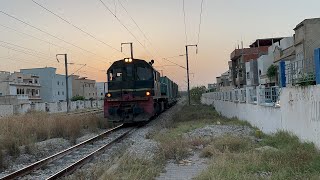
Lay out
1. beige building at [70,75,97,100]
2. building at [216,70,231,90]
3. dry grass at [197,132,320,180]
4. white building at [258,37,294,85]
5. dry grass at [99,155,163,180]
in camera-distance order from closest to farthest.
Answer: dry grass at [197,132,320,180], dry grass at [99,155,163,180], white building at [258,37,294,85], building at [216,70,231,90], beige building at [70,75,97,100]

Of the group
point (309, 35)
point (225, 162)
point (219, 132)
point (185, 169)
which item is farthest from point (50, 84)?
point (225, 162)

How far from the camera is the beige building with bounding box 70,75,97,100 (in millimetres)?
136675

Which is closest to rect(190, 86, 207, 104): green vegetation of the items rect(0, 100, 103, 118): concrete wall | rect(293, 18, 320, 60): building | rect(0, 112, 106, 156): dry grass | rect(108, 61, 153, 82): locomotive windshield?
rect(0, 100, 103, 118): concrete wall

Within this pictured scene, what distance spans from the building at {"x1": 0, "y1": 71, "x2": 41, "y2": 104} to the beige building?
95.4ft

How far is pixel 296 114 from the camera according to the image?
11680 millimetres

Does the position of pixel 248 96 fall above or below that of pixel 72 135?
above

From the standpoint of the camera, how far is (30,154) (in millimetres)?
13719

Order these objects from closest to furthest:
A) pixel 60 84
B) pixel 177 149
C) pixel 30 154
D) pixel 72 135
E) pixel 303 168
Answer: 1. pixel 303 168
2. pixel 177 149
3. pixel 30 154
4. pixel 72 135
5. pixel 60 84

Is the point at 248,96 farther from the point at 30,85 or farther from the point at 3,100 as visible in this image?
the point at 30,85

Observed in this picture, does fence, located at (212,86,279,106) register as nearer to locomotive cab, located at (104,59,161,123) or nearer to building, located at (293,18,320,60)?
locomotive cab, located at (104,59,161,123)

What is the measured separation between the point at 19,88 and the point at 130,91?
247 ft

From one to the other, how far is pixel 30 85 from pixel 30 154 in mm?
88037

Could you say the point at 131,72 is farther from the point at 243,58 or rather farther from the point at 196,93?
the point at 196,93

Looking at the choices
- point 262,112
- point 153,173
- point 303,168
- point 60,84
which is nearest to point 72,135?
point 262,112
